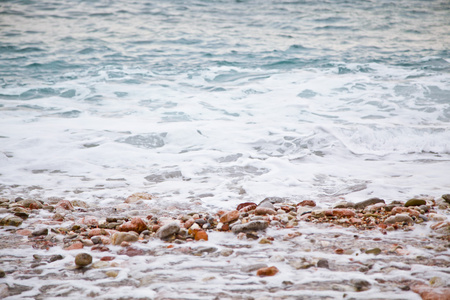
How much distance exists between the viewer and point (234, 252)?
2436 millimetres

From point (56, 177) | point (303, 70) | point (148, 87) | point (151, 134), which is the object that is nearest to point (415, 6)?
point (303, 70)

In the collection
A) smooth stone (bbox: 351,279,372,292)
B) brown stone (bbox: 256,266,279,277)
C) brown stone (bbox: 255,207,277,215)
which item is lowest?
brown stone (bbox: 255,207,277,215)

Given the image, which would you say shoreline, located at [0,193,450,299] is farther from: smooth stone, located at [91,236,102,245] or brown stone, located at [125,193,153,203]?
brown stone, located at [125,193,153,203]

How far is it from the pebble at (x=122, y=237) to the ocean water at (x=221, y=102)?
122 centimetres

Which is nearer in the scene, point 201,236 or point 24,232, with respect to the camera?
point 201,236

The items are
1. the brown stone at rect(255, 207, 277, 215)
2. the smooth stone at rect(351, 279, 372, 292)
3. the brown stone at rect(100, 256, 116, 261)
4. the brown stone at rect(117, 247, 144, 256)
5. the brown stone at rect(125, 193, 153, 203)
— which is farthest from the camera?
the brown stone at rect(125, 193, 153, 203)

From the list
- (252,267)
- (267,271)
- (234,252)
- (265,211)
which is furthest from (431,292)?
(265,211)

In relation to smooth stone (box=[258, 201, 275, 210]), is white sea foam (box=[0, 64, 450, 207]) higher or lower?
lower

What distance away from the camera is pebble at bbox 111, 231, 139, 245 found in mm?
2573

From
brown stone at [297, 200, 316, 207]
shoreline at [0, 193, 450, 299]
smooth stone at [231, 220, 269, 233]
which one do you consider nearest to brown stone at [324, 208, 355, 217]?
shoreline at [0, 193, 450, 299]

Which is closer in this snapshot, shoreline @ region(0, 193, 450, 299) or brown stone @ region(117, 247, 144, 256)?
shoreline @ region(0, 193, 450, 299)

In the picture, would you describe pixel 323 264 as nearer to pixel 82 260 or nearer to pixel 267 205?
pixel 267 205

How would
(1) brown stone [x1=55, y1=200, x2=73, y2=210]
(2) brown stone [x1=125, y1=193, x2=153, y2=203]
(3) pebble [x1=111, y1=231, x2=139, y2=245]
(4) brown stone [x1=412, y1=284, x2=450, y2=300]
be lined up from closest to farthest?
(4) brown stone [x1=412, y1=284, x2=450, y2=300] < (3) pebble [x1=111, y1=231, x2=139, y2=245] < (1) brown stone [x1=55, y1=200, x2=73, y2=210] < (2) brown stone [x1=125, y1=193, x2=153, y2=203]

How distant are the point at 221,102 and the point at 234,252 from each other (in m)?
7.10
